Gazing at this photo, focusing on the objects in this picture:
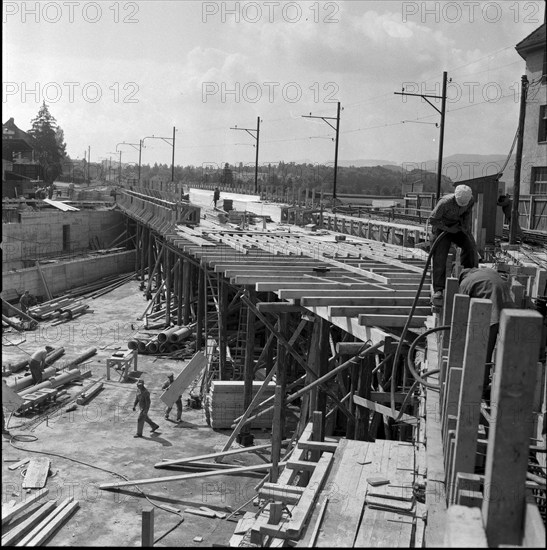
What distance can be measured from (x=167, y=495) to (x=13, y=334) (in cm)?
1542

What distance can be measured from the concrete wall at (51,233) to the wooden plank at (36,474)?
20.2 meters

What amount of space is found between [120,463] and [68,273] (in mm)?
24072

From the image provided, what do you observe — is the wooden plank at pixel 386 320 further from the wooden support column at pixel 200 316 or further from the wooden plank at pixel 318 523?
the wooden support column at pixel 200 316

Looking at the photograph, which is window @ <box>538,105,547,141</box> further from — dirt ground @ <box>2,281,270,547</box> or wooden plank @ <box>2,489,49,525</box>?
wooden plank @ <box>2,489,49,525</box>

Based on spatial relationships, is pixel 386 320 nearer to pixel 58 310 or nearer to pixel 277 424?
pixel 277 424

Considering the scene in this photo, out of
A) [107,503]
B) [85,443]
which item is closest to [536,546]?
[107,503]

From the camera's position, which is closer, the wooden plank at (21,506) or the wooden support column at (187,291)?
the wooden plank at (21,506)

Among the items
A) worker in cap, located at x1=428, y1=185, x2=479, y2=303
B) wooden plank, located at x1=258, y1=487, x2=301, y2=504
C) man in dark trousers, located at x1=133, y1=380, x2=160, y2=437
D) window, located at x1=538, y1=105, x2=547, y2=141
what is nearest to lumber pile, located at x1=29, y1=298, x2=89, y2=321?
man in dark trousers, located at x1=133, y1=380, x2=160, y2=437

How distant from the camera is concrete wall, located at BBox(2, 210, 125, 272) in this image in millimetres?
35719

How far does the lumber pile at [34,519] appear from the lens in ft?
30.5

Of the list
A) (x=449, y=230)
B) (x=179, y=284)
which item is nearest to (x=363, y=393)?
(x=449, y=230)

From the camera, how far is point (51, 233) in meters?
41.6

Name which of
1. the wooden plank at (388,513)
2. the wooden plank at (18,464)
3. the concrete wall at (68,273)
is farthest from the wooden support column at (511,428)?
the concrete wall at (68,273)

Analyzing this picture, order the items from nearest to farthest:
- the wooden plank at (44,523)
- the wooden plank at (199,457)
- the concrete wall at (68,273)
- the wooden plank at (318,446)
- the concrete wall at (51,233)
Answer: the wooden plank at (318,446), the wooden plank at (44,523), the wooden plank at (199,457), the concrete wall at (68,273), the concrete wall at (51,233)
